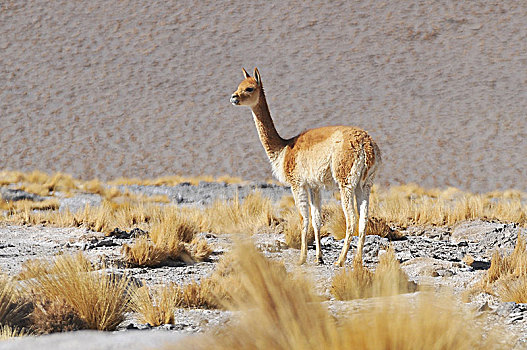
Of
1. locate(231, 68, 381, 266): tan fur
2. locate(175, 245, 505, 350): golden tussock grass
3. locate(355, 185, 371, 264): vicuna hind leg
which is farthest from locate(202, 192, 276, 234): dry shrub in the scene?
locate(175, 245, 505, 350): golden tussock grass

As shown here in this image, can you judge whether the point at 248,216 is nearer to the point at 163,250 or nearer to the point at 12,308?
the point at 163,250

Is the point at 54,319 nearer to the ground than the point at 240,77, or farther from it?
nearer to the ground

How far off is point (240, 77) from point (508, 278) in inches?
1207

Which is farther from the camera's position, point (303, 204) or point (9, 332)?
point (303, 204)

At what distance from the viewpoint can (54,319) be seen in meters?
4.75

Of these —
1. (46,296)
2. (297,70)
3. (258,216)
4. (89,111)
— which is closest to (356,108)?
(297,70)

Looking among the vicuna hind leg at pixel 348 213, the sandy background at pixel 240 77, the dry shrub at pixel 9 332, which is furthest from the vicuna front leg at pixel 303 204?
the sandy background at pixel 240 77

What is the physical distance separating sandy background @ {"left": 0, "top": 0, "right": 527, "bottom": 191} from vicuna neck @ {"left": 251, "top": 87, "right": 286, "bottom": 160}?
2003cm

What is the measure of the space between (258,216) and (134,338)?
895 cm

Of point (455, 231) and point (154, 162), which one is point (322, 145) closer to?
point (455, 231)

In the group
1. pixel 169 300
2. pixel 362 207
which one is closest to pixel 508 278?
pixel 362 207

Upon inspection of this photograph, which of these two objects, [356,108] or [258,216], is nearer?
[258,216]

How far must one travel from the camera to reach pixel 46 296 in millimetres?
5188

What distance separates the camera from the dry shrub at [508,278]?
567 cm
